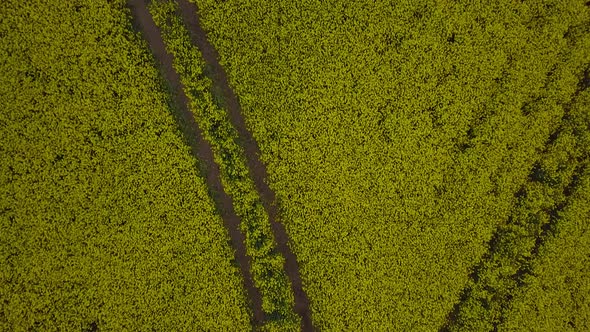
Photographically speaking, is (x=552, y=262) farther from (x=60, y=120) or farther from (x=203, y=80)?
(x=60, y=120)

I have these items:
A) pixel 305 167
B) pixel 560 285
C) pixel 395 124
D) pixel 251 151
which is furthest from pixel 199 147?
pixel 560 285

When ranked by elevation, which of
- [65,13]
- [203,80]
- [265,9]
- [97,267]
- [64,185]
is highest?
[65,13]

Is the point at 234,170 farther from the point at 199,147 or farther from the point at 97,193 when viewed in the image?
the point at 97,193

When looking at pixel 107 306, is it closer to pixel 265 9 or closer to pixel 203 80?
pixel 203 80

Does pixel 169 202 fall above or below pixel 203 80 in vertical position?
below

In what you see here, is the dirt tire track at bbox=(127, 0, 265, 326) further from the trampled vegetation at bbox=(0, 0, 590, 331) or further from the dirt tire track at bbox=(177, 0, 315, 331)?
the dirt tire track at bbox=(177, 0, 315, 331)

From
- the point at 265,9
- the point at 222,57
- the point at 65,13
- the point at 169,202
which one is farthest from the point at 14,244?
the point at 265,9

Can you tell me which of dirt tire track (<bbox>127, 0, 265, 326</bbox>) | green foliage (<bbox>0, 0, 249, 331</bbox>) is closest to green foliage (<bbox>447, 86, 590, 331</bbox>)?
dirt tire track (<bbox>127, 0, 265, 326</bbox>)
